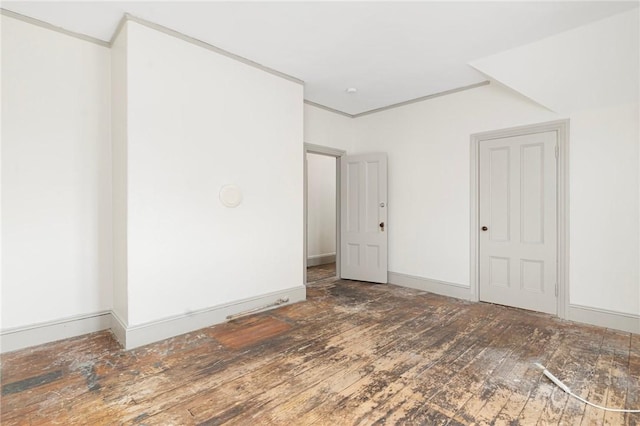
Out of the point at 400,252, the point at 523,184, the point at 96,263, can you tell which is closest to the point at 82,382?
the point at 96,263

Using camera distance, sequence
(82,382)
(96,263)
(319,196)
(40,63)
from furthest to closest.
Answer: (319,196)
(96,263)
(40,63)
(82,382)

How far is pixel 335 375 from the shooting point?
2350 millimetres

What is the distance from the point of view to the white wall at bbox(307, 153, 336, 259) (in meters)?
6.99

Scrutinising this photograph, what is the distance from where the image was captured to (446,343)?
9.58 ft

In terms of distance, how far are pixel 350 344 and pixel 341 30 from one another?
2.97 metres

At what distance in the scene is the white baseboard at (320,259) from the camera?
687 centimetres

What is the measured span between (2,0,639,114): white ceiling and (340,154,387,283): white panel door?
168cm

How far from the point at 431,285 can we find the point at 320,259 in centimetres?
292

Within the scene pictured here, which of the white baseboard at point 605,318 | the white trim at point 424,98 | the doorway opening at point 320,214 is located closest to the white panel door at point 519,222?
the white baseboard at point 605,318

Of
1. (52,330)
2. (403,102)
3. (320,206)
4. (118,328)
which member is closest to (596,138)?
(403,102)

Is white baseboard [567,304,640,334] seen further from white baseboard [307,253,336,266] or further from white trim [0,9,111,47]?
white trim [0,9,111,47]

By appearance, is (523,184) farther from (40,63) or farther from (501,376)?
(40,63)

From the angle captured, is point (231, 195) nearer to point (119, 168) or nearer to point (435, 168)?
point (119, 168)

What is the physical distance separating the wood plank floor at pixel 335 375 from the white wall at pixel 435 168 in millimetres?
1300
